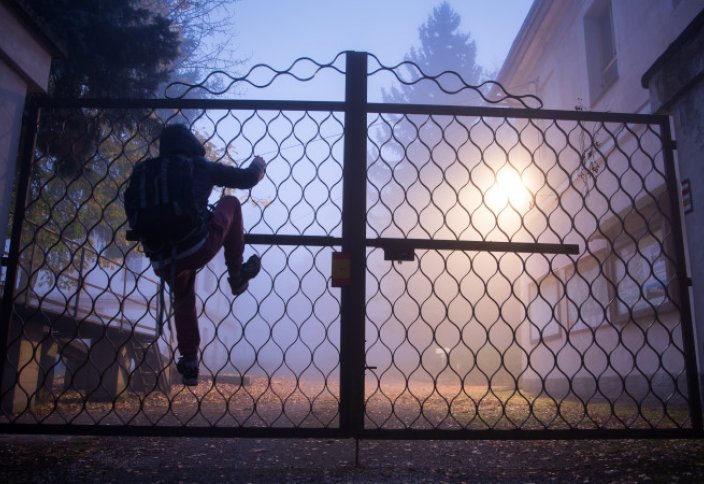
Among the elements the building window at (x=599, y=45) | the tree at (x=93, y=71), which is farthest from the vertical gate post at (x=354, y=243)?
the building window at (x=599, y=45)

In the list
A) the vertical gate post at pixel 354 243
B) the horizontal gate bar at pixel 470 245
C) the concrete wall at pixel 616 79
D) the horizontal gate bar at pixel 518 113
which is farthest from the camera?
the concrete wall at pixel 616 79

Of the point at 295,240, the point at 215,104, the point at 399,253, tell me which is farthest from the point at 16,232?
the point at 399,253

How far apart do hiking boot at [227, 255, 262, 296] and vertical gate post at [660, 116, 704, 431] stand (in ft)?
8.67

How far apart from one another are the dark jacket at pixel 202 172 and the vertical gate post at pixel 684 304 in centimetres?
267

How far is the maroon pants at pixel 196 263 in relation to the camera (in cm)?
303

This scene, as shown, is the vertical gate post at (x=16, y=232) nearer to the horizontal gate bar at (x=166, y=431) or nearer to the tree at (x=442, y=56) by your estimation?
the horizontal gate bar at (x=166, y=431)

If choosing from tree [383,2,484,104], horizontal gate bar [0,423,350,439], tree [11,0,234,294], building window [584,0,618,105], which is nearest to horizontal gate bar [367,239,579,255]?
horizontal gate bar [0,423,350,439]

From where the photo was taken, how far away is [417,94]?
3694 cm

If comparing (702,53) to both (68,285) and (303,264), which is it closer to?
(68,285)

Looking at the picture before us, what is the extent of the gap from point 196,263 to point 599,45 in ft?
29.9

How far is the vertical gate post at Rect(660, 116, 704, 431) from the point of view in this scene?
3338 millimetres

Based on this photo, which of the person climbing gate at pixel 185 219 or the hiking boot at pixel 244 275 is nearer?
the person climbing gate at pixel 185 219

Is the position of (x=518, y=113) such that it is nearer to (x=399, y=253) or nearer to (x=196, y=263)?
(x=399, y=253)

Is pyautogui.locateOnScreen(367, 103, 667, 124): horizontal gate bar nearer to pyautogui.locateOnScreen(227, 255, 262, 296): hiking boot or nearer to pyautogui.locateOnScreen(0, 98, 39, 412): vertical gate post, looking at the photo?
pyautogui.locateOnScreen(227, 255, 262, 296): hiking boot
